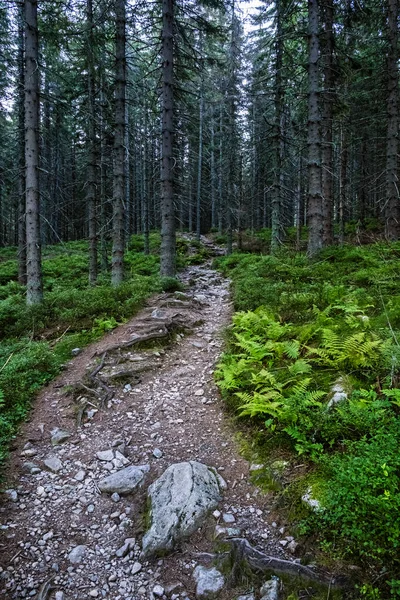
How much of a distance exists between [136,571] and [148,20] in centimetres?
1557

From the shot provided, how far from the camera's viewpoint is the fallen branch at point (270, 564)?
2.35 meters

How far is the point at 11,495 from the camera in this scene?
11.8 ft

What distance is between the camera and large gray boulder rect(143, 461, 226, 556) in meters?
3.03

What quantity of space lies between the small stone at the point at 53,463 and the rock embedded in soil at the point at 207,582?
2136 mm

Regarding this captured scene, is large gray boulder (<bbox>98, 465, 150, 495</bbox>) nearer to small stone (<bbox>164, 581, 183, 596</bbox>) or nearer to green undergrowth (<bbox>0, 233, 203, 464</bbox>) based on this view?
small stone (<bbox>164, 581, 183, 596</bbox>)

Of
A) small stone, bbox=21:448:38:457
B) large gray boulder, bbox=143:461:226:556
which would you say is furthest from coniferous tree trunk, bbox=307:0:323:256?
small stone, bbox=21:448:38:457

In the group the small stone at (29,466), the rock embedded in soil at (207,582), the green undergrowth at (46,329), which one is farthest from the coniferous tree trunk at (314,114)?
the rock embedded in soil at (207,582)

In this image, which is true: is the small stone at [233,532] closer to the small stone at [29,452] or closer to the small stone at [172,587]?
the small stone at [172,587]

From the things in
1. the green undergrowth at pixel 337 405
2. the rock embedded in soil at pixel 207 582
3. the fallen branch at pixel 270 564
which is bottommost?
the rock embedded in soil at pixel 207 582

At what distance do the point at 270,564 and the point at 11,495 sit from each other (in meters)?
2.77

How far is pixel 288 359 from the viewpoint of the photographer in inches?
200

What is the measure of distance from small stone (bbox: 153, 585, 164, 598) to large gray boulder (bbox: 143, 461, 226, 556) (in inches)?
10.9

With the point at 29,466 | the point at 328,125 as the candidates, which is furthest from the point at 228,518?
the point at 328,125

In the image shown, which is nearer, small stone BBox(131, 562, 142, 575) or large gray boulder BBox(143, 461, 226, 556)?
small stone BBox(131, 562, 142, 575)
